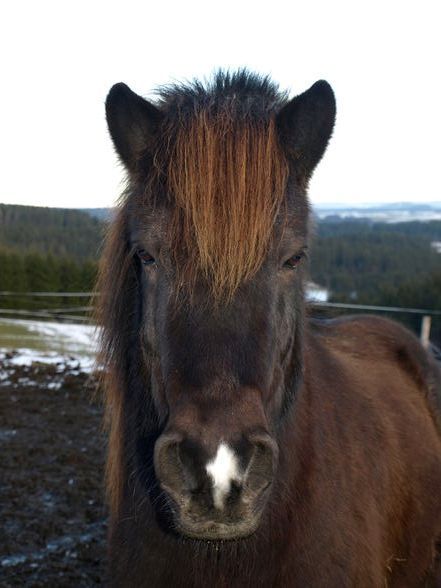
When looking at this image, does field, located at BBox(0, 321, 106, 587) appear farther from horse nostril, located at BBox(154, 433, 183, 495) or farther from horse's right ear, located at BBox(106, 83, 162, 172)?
horse nostril, located at BBox(154, 433, 183, 495)

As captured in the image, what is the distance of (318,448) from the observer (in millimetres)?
2451

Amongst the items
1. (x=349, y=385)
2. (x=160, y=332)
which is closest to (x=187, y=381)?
(x=160, y=332)

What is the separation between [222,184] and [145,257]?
372mm

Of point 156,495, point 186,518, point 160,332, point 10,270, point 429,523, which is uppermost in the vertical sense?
point 160,332

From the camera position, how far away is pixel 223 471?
1.55 m

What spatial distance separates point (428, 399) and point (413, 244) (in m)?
30.7

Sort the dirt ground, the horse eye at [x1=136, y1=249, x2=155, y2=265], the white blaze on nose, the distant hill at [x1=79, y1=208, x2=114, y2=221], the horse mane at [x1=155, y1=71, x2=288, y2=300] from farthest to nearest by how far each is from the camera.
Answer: the dirt ground → the distant hill at [x1=79, y1=208, x2=114, y2=221] → the horse eye at [x1=136, y1=249, x2=155, y2=265] → the horse mane at [x1=155, y1=71, x2=288, y2=300] → the white blaze on nose

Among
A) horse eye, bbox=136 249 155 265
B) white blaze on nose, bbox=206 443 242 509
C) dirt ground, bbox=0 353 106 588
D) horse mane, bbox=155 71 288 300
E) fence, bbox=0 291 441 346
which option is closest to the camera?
white blaze on nose, bbox=206 443 242 509

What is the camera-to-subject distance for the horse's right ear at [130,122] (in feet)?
6.82

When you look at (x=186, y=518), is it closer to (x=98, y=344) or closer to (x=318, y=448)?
(x=318, y=448)

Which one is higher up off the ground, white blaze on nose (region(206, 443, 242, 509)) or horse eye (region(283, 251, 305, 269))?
horse eye (region(283, 251, 305, 269))

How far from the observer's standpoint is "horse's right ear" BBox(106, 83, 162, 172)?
81.8 inches

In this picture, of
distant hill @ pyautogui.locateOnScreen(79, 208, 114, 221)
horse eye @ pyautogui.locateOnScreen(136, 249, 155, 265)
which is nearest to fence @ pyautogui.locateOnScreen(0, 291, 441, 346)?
distant hill @ pyautogui.locateOnScreen(79, 208, 114, 221)

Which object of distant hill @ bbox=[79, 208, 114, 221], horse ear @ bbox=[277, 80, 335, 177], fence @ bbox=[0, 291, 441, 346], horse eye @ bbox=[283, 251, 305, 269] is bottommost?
fence @ bbox=[0, 291, 441, 346]
